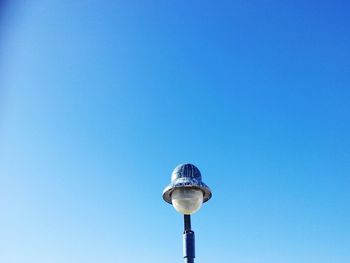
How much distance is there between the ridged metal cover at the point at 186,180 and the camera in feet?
21.5

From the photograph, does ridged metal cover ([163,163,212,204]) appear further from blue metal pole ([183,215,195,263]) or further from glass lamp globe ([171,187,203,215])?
blue metal pole ([183,215,195,263])

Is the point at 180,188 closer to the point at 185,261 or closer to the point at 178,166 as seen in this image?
the point at 178,166

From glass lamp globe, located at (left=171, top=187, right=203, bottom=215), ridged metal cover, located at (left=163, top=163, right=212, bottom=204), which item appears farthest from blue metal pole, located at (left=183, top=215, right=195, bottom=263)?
ridged metal cover, located at (left=163, top=163, right=212, bottom=204)

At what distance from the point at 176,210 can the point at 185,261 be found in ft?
2.52

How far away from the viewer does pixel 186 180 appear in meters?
6.55

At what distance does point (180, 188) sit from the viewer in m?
6.61

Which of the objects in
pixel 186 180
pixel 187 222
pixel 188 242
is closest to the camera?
pixel 188 242

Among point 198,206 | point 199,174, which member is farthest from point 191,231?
point 199,174

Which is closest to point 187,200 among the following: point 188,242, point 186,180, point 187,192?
point 187,192

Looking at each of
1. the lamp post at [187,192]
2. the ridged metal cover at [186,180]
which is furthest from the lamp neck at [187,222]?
the ridged metal cover at [186,180]

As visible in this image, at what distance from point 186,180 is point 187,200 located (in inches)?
11.8

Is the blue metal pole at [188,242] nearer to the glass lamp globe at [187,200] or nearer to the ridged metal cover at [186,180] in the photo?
the glass lamp globe at [187,200]

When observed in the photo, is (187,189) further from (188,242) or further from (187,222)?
(188,242)

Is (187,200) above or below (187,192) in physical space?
below
